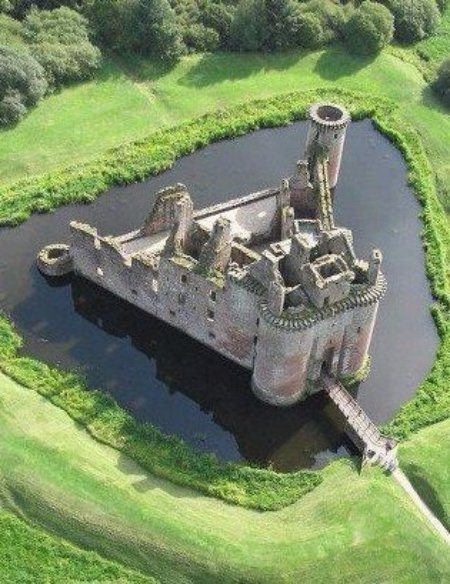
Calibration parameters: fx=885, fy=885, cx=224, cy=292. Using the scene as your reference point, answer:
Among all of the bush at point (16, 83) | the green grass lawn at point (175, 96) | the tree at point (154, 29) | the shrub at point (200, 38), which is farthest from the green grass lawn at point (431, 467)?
the shrub at point (200, 38)

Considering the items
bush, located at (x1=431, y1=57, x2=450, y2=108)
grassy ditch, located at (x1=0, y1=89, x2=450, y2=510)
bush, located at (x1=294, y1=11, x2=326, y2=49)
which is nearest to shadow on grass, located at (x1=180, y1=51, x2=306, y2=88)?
bush, located at (x1=294, y1=11, x2=326, y2=49)

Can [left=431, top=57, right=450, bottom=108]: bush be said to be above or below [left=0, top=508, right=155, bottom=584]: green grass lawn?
above

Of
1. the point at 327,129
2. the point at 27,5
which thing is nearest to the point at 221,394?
the point at 327,129

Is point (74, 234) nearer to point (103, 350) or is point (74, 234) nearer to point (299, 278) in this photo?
point (103, 350)

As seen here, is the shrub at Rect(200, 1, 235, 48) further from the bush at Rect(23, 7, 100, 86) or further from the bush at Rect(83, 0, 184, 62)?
the bush at Rect(23, 7, 100, 86)

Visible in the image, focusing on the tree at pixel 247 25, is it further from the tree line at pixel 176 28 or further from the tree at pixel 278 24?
the tree at pixel 278 24

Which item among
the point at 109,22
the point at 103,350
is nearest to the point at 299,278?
the point at 103,350
